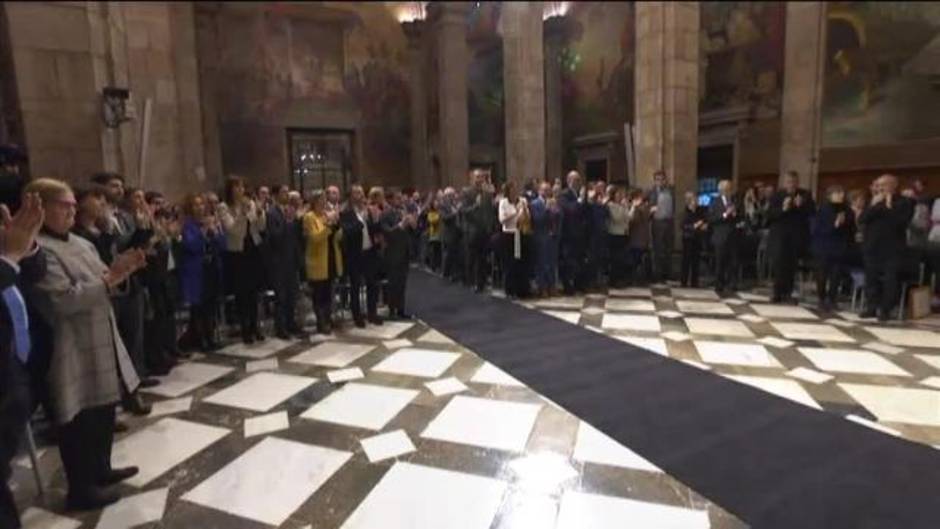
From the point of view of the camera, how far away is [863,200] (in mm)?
6215

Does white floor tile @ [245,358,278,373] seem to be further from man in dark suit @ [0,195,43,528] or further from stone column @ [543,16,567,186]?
stone column @ [543,16,567,186]

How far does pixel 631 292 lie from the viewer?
748 cm

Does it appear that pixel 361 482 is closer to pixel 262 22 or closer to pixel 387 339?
pixel 262 22

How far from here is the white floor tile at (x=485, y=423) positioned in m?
3.05

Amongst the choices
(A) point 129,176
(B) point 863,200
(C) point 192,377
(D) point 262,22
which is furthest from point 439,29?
(D) point 262,22

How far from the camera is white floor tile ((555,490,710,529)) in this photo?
2.21m

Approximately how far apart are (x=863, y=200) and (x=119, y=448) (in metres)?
7.61

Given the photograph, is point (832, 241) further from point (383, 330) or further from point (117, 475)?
point (117, 475)

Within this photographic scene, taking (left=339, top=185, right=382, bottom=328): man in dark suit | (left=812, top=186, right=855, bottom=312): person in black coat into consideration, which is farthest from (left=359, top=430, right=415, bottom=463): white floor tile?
(left=812, top=186, right=855, bottom=312): person in black coat

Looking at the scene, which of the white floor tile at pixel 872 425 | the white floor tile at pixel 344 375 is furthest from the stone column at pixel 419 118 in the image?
the white floor tile at pixel 872 425

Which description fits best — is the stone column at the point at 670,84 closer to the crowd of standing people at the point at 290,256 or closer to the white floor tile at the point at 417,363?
the crowd of standing people at the point at 290,256

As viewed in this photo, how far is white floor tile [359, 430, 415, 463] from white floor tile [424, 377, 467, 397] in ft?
2.19

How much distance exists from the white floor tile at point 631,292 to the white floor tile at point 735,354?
2.38 meters

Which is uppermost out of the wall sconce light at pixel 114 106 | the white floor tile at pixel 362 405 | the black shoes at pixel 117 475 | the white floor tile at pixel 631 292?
the wall sconce light at pixel 114 106
